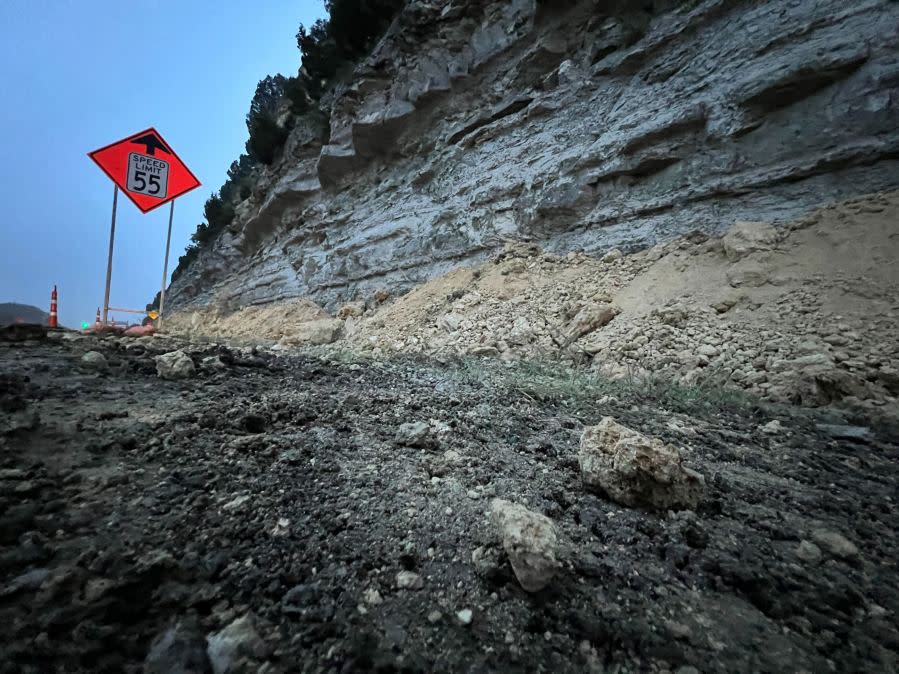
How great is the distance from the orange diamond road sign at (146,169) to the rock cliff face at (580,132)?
4.11 m

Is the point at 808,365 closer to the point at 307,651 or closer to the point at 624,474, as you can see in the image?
the point at 624,474

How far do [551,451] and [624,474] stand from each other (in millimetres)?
454

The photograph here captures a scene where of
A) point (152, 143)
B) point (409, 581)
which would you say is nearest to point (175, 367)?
point (409, 581)

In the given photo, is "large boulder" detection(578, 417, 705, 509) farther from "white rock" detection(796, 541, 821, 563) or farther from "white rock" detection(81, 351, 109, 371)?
"white rock" detection(81, 351, 109, 371)

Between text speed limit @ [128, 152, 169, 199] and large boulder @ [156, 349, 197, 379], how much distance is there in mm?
5225

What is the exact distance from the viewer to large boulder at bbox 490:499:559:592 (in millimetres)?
923

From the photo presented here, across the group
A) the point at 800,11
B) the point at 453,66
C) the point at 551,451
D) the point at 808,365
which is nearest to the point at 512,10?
the point at 453,66

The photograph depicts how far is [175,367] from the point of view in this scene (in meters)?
2.45

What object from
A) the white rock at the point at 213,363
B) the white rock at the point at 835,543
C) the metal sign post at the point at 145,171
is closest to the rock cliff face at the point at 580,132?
the metal sign post at the point at 145,171

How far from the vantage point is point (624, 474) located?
4.40ft

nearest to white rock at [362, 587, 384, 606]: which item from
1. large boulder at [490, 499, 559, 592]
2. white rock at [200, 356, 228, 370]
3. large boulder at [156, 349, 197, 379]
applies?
large boulder at [490, 499, 559, 592]

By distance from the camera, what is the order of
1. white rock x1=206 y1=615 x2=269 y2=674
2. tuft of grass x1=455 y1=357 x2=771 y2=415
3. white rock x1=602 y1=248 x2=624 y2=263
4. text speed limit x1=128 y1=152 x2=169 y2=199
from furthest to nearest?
1. text speed limit x1=128 y1=152 x2=169 y2=199
2. white rock x1=602 y1=248 x2=624 y2=263
3. tuft of grass x1=455 y1=357 x2=771 y2=415
4. white rock x1=206 y1=615 x2=269 y2=674

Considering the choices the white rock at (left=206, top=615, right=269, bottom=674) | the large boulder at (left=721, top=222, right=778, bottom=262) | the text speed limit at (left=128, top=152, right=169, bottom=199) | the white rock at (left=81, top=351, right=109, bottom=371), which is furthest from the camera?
the text speed limit at (left=128, top=152, right=169, bottom=199)

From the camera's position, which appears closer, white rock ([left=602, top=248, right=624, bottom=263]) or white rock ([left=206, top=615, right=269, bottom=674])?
white rock ([left=206, top=615, right=269, bottom=674])
